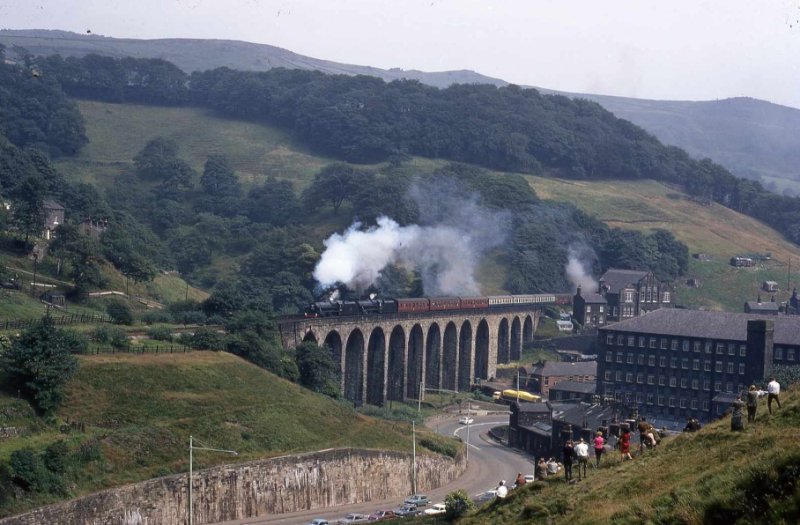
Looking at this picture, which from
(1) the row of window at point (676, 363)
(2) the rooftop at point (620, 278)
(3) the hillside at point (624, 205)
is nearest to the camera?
(1) the row of window at point (676, 363)

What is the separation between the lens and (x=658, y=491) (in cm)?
2764

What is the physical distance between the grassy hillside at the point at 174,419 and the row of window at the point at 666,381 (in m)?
29.2

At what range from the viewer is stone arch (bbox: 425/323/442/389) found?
382 feet

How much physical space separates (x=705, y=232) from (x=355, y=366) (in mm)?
91838

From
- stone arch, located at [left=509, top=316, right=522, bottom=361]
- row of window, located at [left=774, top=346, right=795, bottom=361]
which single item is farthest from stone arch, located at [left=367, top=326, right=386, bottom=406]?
row of window, located at [left=774, top=346, right=795, bottom=361]

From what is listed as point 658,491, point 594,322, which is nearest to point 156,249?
point 594,322

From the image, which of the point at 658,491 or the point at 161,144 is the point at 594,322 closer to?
the point at 161,144

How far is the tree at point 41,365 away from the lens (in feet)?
199

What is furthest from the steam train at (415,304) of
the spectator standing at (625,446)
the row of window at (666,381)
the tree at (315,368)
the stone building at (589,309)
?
the spectator standing at (625,446)

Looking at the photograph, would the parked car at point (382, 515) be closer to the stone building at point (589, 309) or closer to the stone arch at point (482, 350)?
the stone arch at point (482, 350)

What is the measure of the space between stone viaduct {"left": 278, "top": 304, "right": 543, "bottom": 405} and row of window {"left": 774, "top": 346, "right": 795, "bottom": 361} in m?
32.6

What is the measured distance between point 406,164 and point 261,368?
112621mm

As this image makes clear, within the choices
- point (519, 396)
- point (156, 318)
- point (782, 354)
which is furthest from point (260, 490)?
point (519, 396)

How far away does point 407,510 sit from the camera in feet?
212
